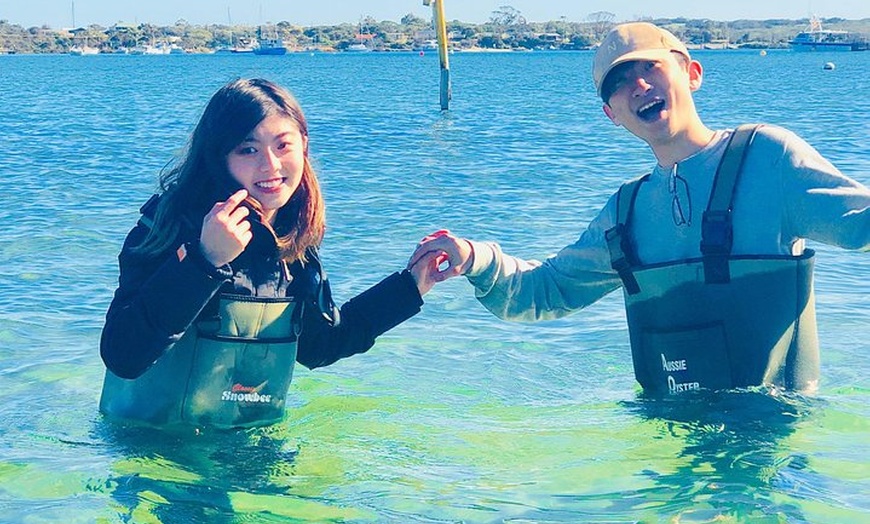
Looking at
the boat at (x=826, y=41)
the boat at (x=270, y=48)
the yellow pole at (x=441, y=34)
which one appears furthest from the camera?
the boat at (x=270, y=48)

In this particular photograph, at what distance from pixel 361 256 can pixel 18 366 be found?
16.5 feet

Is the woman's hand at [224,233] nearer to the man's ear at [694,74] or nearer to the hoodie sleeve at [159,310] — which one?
the hoodie sleeve at [159,310]

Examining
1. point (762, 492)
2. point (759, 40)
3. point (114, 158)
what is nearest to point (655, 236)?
point (762, 492)

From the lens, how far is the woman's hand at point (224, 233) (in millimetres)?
3840

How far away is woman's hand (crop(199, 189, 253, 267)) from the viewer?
3840 mm

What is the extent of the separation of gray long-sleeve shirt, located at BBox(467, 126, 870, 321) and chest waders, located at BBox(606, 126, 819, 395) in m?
0.06

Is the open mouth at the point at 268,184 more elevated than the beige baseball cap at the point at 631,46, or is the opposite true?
the beige baseball cap at the point at 631,46

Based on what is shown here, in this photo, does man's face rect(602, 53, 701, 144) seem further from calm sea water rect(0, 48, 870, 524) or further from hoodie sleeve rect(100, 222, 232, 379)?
hoodie sleeve rect(100, 222, 232, 379)

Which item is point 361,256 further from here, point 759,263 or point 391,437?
point 759,263

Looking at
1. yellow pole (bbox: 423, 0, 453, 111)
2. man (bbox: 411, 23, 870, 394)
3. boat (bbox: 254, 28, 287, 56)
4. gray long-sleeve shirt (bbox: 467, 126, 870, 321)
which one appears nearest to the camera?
gray long-sleeve shirt (bbox: 467, 126, 870, 321)

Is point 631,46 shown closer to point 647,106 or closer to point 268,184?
point 647,106

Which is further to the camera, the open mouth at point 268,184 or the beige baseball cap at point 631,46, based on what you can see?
the beige baseball cap at point 631,46

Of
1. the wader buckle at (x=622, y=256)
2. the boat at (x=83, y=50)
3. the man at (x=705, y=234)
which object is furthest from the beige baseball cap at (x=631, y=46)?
the boat at (x=83, y=50)

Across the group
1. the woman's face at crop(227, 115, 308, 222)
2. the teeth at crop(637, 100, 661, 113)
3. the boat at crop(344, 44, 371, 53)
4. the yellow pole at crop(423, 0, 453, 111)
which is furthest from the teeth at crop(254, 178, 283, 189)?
the boat at crop(344, 44, 371, 53)
